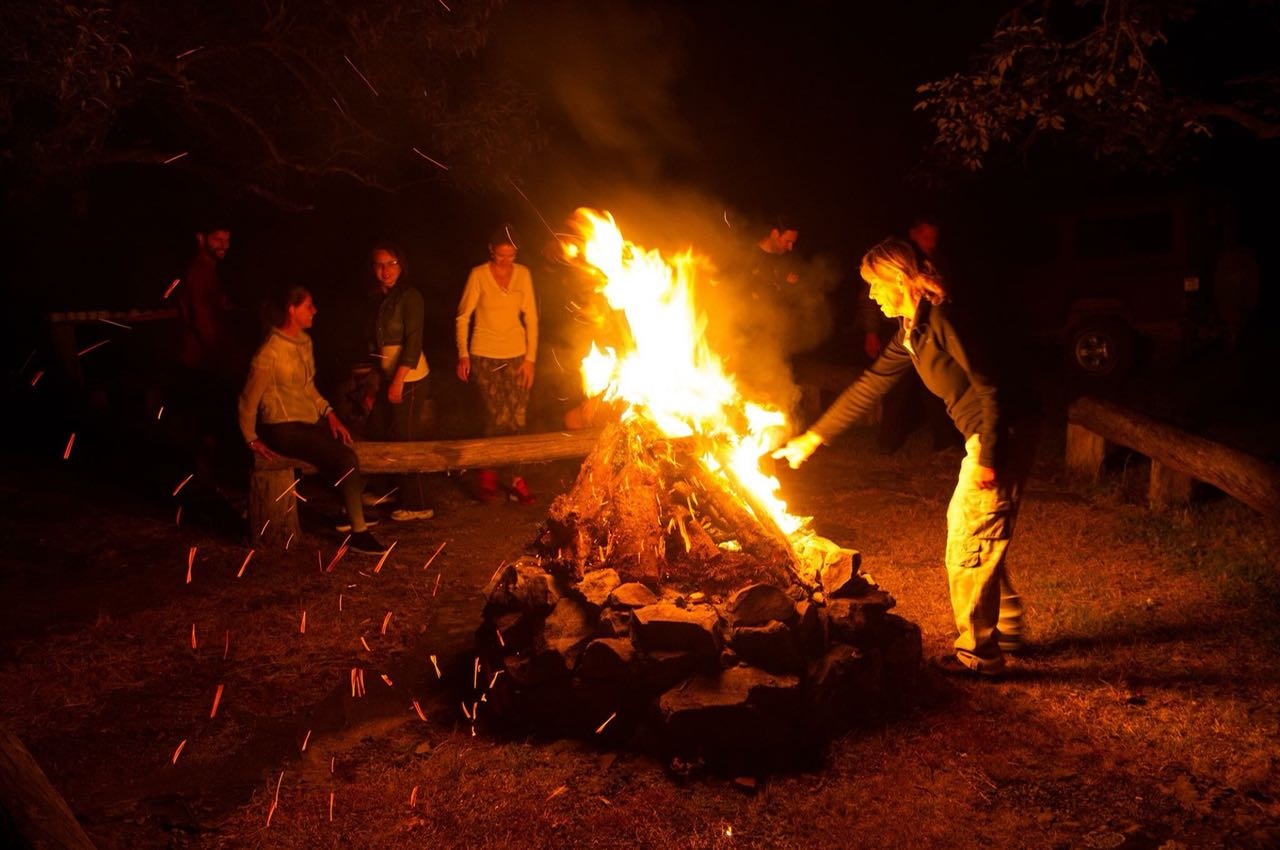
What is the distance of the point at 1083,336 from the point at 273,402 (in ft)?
37.1

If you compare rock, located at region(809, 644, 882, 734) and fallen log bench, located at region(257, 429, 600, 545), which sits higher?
fallen log bench, located at region(257, 429, 600, 545)

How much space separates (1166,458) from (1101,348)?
743 cm

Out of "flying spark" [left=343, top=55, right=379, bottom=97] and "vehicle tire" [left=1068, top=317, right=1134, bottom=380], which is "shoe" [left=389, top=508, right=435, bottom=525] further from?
"vehicle tire" [left=1068, top=317, right=1134, bottom=380]

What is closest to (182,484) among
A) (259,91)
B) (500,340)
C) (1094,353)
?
(500,340)

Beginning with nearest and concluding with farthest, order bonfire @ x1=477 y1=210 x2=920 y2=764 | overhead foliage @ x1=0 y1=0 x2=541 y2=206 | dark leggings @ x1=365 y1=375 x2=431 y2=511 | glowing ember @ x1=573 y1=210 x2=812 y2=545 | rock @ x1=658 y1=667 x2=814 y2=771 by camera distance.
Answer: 1. rock @ x1=658 y1=667 x2=814 y2=771
2. bonfire @ x1=477 y1=210 x2=920 y2=764
3. glowing ember @ x1=573 y1=210 x2=812 y2=545
4. overhead foliage @ x1=0 y1=0 x2=541 y2=206
5. dark leggings @ x1=365 y1=375 x2=431 y2=511

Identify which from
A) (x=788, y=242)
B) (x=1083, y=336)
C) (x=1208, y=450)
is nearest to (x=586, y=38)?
(x=788, y=242)

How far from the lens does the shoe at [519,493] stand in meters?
8.17

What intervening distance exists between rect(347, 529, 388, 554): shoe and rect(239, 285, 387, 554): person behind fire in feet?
0.48

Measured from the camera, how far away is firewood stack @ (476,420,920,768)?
13.5ft

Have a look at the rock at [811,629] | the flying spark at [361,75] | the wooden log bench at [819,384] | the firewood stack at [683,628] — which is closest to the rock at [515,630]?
the firewood stack at [683,628]

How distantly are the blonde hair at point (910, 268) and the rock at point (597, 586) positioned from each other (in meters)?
1.99

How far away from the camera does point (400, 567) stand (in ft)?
22.0

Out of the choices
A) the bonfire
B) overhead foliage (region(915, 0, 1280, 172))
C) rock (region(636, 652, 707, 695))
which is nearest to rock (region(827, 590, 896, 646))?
the bonfire

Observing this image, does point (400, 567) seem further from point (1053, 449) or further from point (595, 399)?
point (1053, 449)
